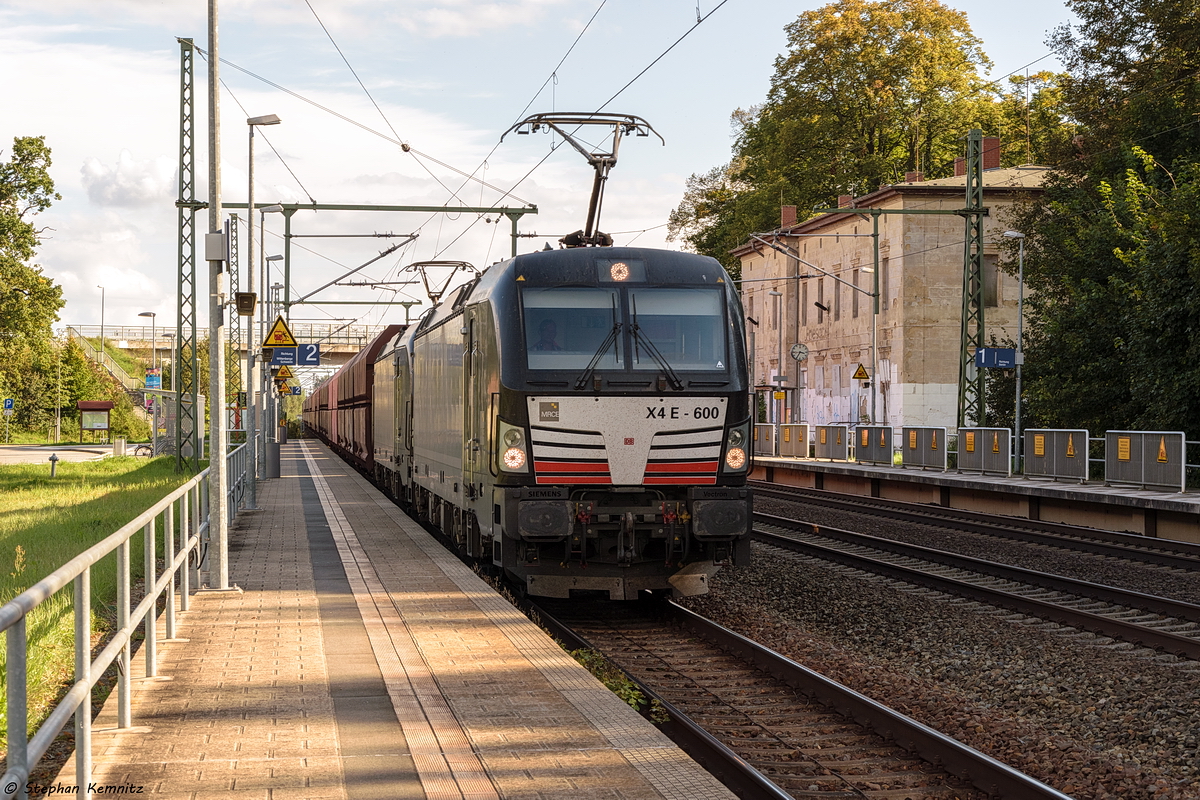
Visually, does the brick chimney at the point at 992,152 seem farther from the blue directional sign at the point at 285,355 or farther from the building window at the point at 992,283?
the blue directional sign at the point at 285,355

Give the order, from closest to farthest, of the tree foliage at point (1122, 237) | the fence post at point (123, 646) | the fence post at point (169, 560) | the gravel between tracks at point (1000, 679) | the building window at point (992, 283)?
the fence post at point (123, 646) → the gravel between tracks at point (1000, 679) → the fence post at point (169, 560) → the tree foliage at point (1122, 237) → the building window at point (992, 283)

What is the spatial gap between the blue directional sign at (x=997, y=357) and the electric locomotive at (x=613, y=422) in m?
20.3

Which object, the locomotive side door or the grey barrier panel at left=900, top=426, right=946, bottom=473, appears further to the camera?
the grey barrier panel at left=900, top=426, right=946, bottom=473

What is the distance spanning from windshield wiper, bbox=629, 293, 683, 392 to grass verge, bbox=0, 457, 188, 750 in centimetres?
477

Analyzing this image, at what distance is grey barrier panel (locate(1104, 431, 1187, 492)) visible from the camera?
22484 millimetres

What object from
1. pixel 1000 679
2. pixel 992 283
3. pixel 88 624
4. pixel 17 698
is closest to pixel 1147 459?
pixel 1000 679

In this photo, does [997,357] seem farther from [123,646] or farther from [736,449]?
[123,646]

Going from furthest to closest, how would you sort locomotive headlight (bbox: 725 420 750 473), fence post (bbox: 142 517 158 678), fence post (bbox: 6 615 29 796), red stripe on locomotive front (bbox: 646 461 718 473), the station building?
1. the station building
2. locomotive headlight (bbox: 725 420 750 473)
3. red stripe on locomotive front (bbox: 646 461 718 473)
4. fence post (bbox: 142 517 158 678)
5. fence post (bbox: 6 615 29 796)

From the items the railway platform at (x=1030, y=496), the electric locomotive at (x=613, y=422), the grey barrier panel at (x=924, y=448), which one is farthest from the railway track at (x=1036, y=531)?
the electric locomotive at (x=613, y=422)

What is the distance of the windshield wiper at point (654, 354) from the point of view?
11.4 meters

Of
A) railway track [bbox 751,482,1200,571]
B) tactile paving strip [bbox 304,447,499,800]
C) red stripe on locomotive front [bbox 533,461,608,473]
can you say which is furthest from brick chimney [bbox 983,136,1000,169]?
tactile paving strip [bbox 304,447,499,800]

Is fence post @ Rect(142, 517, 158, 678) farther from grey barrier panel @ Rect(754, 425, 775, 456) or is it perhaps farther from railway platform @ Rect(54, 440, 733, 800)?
grey barrier panel @ Rect(754, 425, 775, 456)

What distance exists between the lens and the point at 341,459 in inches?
1871

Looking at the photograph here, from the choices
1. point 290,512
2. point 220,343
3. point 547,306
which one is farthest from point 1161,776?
point 290,512
